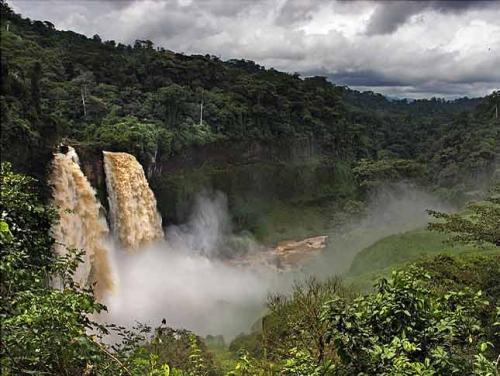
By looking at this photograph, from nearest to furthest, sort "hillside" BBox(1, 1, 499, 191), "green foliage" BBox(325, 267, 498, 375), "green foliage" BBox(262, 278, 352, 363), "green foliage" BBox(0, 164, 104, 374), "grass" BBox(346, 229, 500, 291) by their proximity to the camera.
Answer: "green foliage" BBox(0, 164, 104, 374), "green foliage" BBox(325, 267, 498, 375), "green foliage" BBox(262, 278, 352, 363), "hillside" BBox(1, 1, 499, 191), "grass" BBox(346, 229, 500, 291)

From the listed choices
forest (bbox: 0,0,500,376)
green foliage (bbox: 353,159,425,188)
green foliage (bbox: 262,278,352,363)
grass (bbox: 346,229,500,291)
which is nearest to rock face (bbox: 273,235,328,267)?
forest (bbox: 0,0,500,376)

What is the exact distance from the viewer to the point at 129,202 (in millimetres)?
26422

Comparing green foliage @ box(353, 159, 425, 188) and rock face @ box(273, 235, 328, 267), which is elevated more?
green foliage @ box(353, 159, 425, 188)

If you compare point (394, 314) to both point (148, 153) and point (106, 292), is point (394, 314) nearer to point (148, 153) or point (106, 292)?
point (106, 292)

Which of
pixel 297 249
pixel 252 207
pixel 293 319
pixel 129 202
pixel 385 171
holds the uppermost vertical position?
pixel 129 202

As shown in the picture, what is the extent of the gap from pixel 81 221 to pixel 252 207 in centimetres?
2084

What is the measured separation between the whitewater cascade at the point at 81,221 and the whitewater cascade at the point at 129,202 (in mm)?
1416

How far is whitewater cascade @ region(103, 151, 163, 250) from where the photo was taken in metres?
25.5

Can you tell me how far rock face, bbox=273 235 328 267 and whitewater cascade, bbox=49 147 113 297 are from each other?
14764mm

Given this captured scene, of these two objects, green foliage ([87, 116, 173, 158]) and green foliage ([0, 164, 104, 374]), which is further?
green foliage ([87, 116, 173, 158])

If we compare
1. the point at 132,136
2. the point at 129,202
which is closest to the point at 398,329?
the point at 129,202

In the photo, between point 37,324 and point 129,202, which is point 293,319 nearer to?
point 37,324

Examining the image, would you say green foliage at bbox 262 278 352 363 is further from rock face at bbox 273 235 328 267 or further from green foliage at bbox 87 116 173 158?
rock face at bbox 273 235 328 267

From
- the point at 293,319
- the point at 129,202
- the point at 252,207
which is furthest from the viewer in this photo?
the point at 252,207
